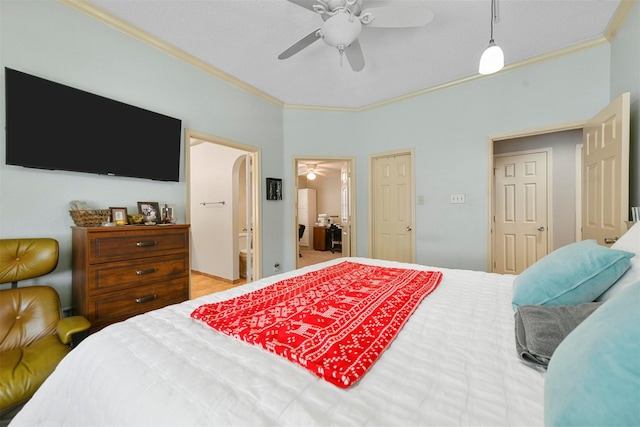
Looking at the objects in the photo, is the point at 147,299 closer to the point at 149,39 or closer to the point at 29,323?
the point at 29,323

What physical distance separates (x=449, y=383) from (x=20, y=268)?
2255 mm

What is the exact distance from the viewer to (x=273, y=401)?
62cm

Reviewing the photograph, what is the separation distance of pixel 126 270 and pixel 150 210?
62 centimetres

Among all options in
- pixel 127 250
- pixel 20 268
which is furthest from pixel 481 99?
pixel 20 268

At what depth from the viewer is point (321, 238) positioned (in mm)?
7891

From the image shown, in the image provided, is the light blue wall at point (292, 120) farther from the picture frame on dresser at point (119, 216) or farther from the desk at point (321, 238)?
the desk at point (321, 238)

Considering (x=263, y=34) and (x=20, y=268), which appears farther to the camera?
(x=263, y=34)

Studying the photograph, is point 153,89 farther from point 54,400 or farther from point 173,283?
point 54,400

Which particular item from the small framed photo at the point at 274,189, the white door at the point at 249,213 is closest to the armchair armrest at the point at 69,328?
the white door at the point at 249,213

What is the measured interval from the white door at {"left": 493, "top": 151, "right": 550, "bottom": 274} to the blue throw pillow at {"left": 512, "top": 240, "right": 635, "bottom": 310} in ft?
10.4

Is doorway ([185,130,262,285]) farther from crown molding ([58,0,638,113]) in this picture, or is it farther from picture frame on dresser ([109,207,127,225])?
picture frame on dresser ([109,207,127,225])

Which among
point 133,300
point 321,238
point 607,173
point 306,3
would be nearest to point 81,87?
point 133,300

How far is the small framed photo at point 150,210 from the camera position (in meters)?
2.22

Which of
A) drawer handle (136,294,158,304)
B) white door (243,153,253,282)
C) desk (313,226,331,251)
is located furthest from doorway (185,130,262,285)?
desk (313,226,331,251)
